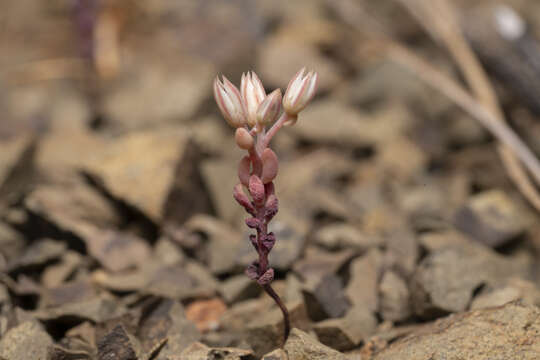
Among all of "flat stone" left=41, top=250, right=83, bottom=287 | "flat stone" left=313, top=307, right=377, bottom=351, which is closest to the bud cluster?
"flat stone" left=313, top=307, right=377, bottom=351

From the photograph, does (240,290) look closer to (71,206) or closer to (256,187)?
(256,187)

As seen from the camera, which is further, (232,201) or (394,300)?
(232,201)

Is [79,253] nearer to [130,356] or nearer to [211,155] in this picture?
[130,356]

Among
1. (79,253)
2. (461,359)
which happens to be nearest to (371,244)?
(461,359)

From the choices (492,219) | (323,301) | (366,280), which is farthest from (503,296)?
(492,219)

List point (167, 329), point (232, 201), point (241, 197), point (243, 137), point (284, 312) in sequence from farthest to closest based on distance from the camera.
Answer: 1. point (232, 201)
2. point (167, 329)
3. point (284, 312)
4. point (241, 197)
5. point (243, 137)

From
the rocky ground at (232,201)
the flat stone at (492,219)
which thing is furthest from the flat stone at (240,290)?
the flat stone at (492,219)

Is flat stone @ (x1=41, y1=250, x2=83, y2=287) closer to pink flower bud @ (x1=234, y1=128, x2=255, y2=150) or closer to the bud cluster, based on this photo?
the bud cluster

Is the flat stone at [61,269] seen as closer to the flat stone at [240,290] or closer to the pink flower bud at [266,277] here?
the flat stone at [240,290]
